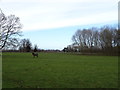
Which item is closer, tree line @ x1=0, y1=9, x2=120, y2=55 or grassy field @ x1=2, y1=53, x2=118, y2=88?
grassy field @ x1=2, y1=53, x2=118, y2=88

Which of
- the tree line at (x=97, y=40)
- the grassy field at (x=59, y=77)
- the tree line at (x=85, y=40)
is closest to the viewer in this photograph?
the grassy field at (x=59, y=77)

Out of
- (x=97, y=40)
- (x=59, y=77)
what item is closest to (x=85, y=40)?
(x=97, y=40)

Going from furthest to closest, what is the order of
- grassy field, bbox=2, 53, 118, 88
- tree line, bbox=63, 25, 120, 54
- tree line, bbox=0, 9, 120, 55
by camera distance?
tree line, bbox=63, 25, 120, 54 < tree line, bbox=0, 9, 120, 55 < grassy field, bbox=2, 53, 118, 88

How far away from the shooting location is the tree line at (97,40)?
76.0 m

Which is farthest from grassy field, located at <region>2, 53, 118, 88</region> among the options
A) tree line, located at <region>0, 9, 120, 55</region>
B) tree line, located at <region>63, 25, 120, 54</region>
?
tree line, located at <region>63, 25, 120, 54</region>

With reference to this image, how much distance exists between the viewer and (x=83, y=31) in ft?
341

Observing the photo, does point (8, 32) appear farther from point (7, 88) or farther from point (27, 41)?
point (27, 41)

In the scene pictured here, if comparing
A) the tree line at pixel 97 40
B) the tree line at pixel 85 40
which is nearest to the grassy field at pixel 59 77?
the tree line at pixel 85 40

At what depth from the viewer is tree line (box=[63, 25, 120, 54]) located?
2993 inches

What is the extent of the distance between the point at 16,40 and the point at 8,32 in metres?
2.86

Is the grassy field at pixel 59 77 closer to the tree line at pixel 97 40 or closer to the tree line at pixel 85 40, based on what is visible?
the tree line at pixel 85 40

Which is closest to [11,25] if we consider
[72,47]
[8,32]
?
[8,32]

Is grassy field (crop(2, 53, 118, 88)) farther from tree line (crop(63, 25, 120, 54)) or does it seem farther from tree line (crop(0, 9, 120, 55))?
tree line (crop(63, 25, 120, 54))

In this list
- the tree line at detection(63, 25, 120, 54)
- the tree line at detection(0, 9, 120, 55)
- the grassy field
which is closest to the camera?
→ the grassy field
